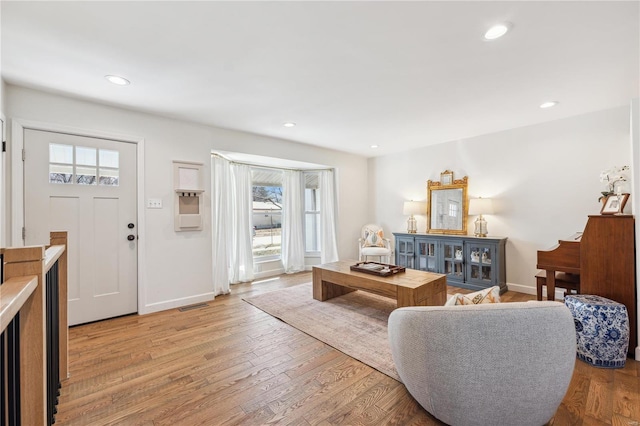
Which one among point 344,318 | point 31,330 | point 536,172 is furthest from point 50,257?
point 536,172

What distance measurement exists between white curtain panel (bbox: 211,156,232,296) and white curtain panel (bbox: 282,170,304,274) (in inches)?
50.2

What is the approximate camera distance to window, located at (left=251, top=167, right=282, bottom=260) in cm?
509

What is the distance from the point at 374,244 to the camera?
16.9ft

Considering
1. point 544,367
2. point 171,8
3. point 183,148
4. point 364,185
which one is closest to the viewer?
point 544,367

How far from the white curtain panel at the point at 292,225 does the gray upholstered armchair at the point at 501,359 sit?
4.01 metres

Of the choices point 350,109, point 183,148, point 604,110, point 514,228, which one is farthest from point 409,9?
point 514,228

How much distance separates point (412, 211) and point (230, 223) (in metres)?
3.13

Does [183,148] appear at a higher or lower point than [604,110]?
lower

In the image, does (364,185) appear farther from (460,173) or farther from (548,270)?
(548,270)

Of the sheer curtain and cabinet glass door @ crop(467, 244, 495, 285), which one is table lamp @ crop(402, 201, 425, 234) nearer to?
cabinet glass door @ crop(467, 244, 495, 285)

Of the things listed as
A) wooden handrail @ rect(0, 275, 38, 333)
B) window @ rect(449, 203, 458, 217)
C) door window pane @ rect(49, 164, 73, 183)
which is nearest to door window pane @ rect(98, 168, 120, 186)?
door window pane @ rect(49, 164, 73, 183)

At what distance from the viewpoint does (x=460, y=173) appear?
14.9ft

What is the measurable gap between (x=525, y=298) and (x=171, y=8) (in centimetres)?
465

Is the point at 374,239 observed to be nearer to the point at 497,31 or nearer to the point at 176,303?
the point at 176,303
